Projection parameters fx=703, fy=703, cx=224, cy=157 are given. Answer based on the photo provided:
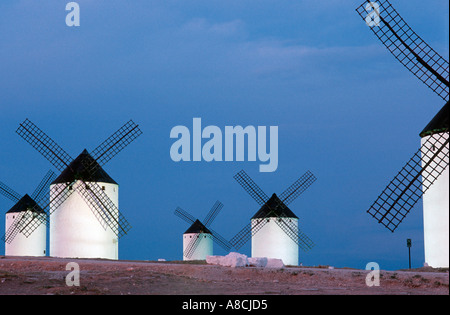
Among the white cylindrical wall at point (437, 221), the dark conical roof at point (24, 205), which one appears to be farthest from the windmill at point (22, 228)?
the white cylindrical wall at point (437, 221)

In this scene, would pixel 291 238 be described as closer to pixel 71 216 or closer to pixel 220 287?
pixel 71 216

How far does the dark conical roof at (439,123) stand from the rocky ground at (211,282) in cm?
490

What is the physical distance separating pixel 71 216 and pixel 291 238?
15.0 meters

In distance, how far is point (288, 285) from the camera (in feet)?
62.4

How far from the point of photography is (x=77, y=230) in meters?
34.8

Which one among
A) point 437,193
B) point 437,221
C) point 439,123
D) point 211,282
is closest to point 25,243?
point 211,282

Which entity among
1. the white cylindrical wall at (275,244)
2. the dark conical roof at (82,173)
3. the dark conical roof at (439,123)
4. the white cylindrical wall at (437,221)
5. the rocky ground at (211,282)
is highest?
the dark conical roof at (82,173)

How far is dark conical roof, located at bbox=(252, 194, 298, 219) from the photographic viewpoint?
44000 mm

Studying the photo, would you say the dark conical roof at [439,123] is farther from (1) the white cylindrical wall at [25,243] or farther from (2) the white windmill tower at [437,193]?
(1) the white cylindrical wall at [25,243]

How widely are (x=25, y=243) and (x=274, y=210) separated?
16.0 meters

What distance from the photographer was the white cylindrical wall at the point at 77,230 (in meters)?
34.8

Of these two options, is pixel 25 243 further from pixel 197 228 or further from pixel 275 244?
pixel 275 244
